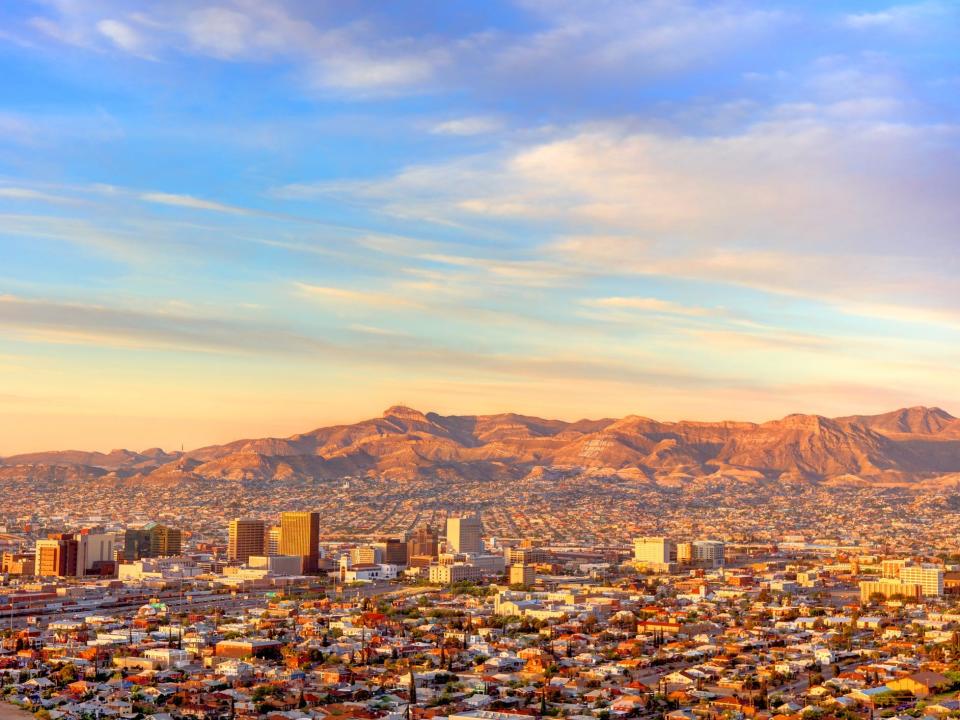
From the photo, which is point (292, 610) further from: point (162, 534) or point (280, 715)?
point (162, 534)

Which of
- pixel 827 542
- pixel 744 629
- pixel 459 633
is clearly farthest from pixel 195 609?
pixel 827 542

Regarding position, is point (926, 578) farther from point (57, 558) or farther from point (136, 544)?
point (136, 544)

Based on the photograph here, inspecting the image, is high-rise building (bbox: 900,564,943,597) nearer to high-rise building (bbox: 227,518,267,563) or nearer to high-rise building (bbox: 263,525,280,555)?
high-rise building (bbox: 263,525,280,555)

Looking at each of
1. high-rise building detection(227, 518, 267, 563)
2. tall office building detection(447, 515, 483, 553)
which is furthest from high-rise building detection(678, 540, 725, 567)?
high-rise building detection(227, 518, 267, 563)

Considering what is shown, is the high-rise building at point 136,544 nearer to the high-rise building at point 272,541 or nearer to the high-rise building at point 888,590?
the high-rise building at point 272,541

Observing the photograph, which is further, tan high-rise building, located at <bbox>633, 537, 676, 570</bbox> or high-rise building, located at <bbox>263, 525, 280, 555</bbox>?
high-rise building, located at <bbox>263, 525, 280, 555</bbox>

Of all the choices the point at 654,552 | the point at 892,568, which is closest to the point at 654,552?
the point at 654,552
